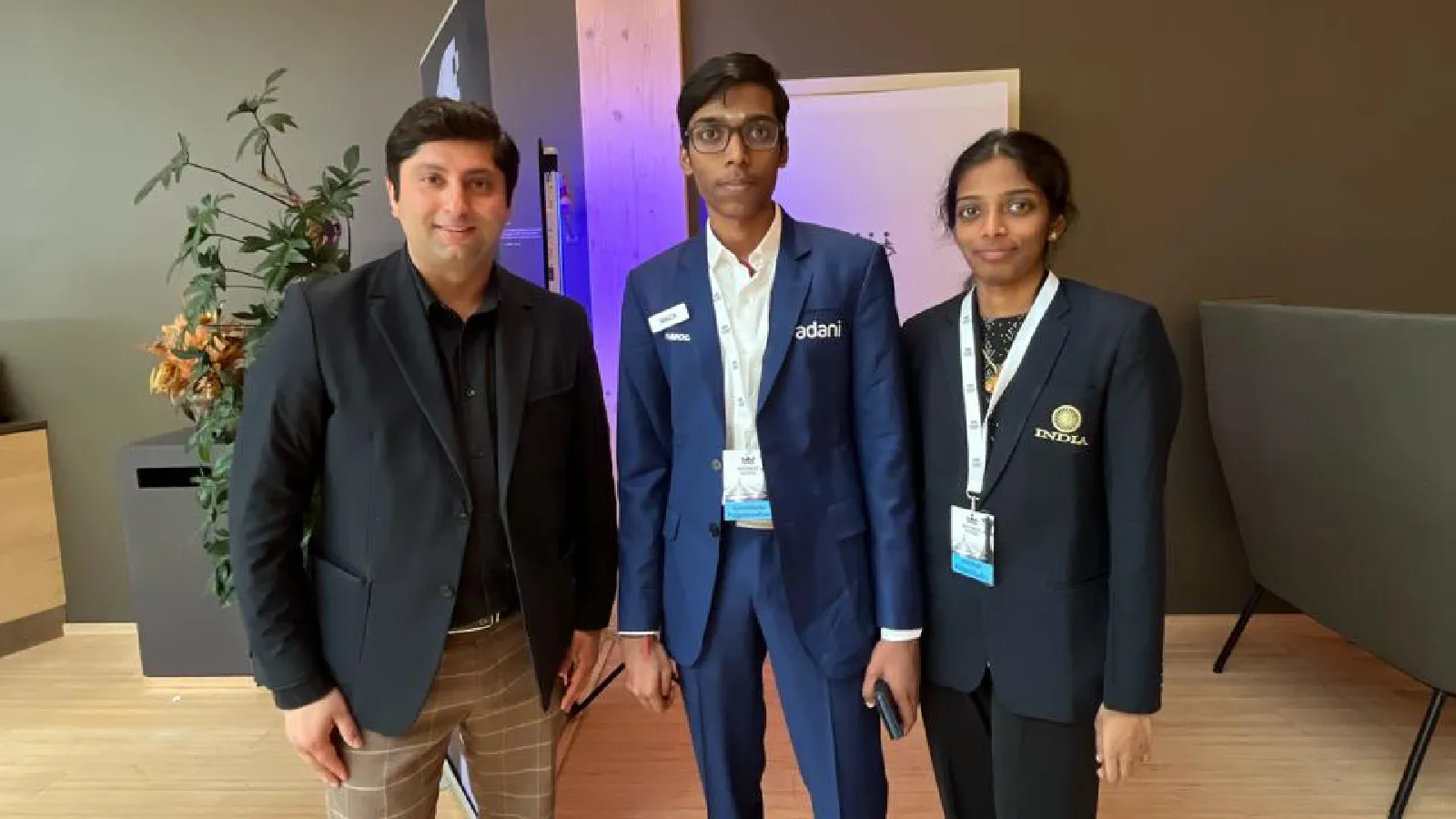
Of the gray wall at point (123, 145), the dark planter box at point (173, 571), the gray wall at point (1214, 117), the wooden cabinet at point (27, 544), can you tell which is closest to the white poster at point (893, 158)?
→ the gray wall at point (1214, 117)

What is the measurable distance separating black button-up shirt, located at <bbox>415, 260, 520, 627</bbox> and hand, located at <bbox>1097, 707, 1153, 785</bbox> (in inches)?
37.7

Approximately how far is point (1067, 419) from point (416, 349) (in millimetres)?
985

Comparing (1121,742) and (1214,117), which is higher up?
(1214,117)

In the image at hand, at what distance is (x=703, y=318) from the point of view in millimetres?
1376

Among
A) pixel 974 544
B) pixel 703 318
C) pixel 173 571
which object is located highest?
pixel 703 318

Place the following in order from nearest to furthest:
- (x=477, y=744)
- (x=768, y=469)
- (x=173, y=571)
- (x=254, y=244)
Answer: (x=768, y=469)
(x=477, y=744)
(x=254, y=244)
(x=173, y=571)

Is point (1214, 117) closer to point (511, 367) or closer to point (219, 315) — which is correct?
point (511, 367)

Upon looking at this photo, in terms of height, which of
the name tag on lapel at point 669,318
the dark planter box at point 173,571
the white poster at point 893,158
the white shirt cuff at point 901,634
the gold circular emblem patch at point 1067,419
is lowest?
the dark planter box at point 173,571

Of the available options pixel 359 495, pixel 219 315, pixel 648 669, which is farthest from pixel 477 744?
pixel 219 315

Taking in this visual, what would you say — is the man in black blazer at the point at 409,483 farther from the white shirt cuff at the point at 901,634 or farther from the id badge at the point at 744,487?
the white shirt cuff at the point at 901,634

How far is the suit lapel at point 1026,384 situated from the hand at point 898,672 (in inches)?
11.6

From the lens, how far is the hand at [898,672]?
52.7 inches

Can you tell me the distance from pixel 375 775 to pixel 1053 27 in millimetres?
3194

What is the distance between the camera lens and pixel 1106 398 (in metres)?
1.25
